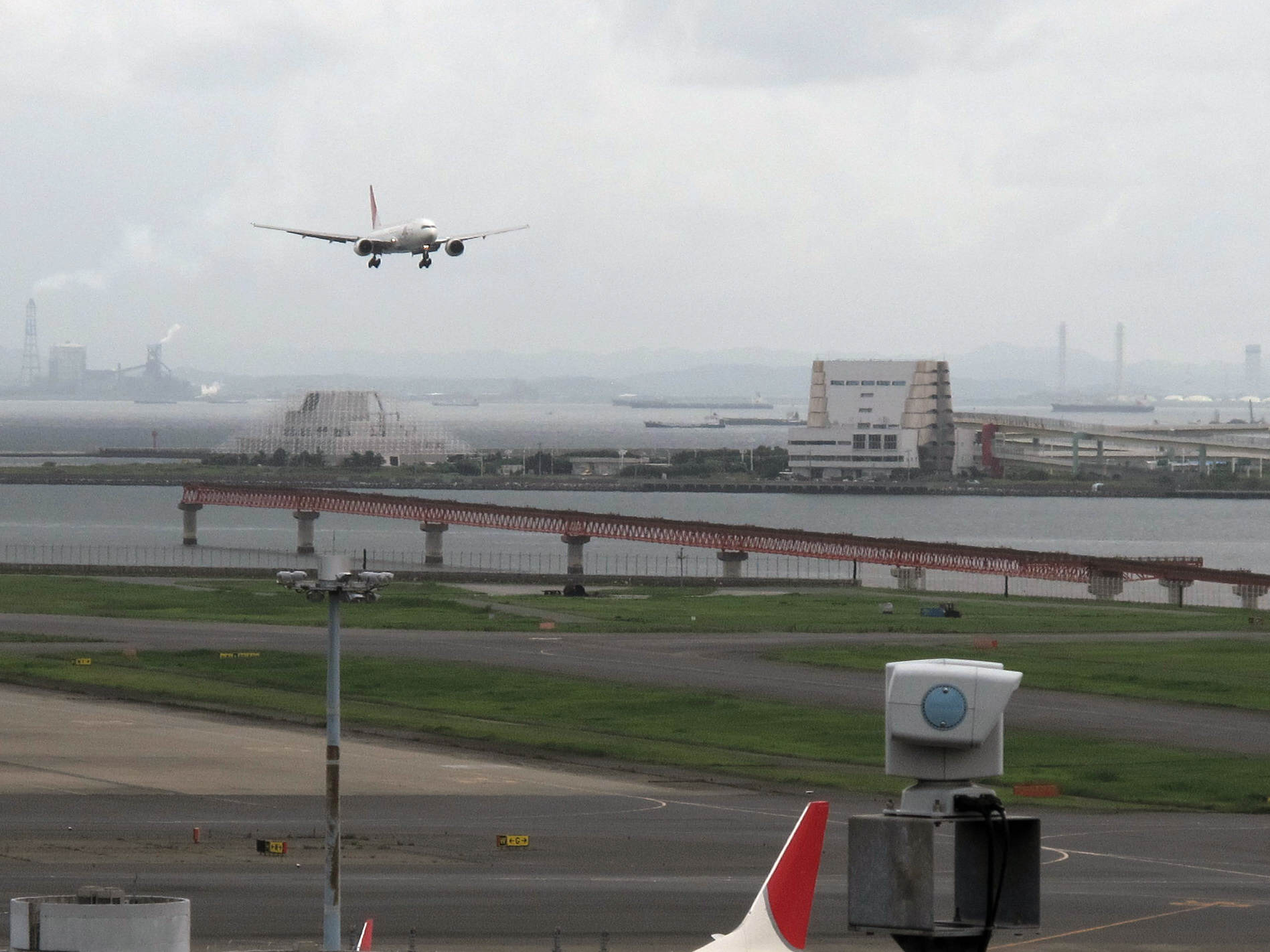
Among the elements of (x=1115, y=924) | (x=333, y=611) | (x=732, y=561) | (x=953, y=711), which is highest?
(x=953, y=711)

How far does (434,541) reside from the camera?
198500 mm

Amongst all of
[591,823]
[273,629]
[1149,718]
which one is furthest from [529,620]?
[591,823]

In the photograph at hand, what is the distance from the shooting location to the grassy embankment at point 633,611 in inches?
4304

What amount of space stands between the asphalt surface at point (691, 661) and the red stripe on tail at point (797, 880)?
43.7 m

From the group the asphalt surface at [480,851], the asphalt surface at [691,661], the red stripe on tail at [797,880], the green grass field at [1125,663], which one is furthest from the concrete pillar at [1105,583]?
the red stripe on tail at [797,880]

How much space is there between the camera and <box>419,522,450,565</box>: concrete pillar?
196 metres

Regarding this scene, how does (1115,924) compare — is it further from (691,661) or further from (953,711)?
(691,661)

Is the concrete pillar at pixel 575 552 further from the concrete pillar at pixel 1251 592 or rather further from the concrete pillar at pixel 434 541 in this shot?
the concrete pillar at pixel 1251 592

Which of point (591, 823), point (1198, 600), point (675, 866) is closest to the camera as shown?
point (675, 866)

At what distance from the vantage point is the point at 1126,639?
102 metres

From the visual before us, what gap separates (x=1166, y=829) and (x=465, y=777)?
21.9m

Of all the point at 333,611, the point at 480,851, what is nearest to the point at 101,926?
the point at 333,611

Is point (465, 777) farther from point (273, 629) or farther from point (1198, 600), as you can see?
point (1198, 600)

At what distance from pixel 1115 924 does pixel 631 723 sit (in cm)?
3479
